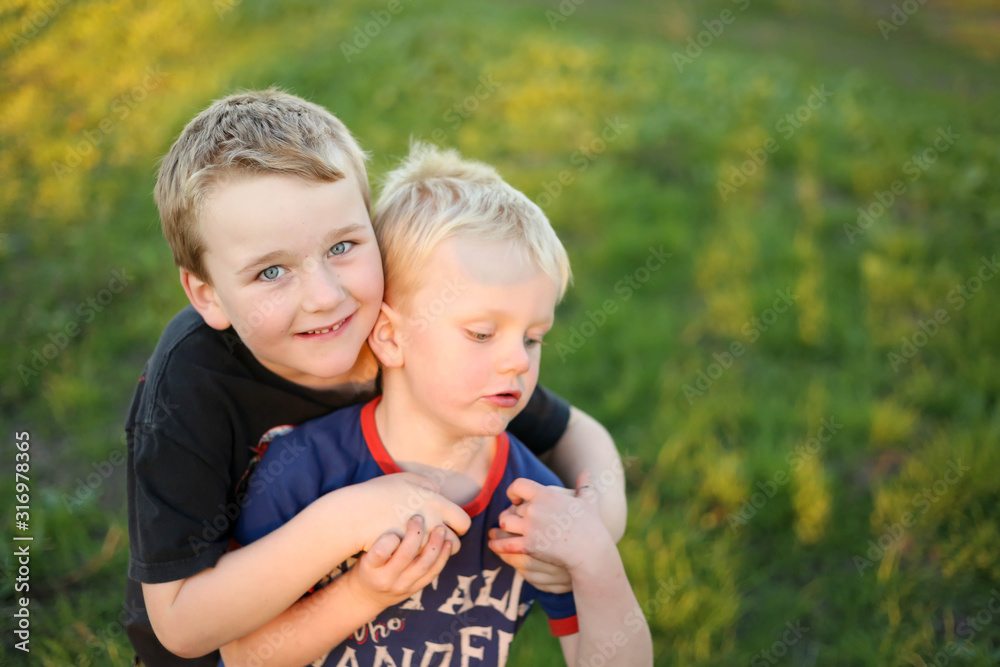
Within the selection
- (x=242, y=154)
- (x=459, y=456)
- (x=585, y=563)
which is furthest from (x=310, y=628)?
(x=242, y=154)

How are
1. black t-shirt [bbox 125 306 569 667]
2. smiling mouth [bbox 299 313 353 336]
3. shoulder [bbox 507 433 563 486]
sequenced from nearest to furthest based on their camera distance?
black t-shirt [bbox 125 306 569 667] < smiling mouth [bbox 299 313 353 336] < shoulder [bbox 507 433 563 486]

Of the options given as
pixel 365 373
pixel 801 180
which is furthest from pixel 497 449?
pixel 801 180

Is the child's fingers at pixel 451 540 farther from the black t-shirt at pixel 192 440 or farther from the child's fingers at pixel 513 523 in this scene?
the black t-shirt at pixel 192 440

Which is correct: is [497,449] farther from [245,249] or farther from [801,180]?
[801,180]

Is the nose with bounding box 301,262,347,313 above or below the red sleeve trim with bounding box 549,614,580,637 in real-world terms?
above

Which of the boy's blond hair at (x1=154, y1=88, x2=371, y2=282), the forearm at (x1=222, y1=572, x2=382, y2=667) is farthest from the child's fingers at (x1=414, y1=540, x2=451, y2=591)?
→ the boy's blond hair at (x1=154, y1=88, x2=371, y2=282)

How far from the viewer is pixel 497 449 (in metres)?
1.78

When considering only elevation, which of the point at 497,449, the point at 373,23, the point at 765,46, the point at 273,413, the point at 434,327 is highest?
the point at 434,327

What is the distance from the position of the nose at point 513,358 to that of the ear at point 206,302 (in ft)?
2.11

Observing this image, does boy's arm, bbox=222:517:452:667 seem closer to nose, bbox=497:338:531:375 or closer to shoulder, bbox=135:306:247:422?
nose, bbox=497:338:531:375

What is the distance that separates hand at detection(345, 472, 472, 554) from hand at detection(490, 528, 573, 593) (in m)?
0.11

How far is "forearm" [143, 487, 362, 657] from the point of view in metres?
1.48

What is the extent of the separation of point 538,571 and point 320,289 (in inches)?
29.4

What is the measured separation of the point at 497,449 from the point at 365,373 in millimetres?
363
